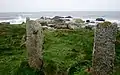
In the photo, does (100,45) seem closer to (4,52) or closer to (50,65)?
(50,65)

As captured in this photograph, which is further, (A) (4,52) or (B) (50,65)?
(A) (4,52)

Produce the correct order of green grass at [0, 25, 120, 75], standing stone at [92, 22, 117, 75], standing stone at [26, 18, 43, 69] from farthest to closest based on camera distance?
standing stone at [26, 18, 43, 69] < green grass at [0, 25, 120, 75] < standing stone at [92, 22, 117, 75]

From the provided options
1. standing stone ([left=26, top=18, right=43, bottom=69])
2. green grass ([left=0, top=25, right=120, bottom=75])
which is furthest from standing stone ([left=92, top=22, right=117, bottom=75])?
standing stone ([left=26, top=18, right=43, bottom=69])

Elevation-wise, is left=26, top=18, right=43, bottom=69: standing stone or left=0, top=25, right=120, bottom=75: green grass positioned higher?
left=26, top=18, right=43, bottom=69: standing stone

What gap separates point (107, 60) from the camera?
13062 millimetres

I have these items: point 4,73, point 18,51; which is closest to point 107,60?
point 4,73

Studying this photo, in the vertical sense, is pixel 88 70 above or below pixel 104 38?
below

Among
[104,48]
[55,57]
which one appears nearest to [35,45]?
[55,57]

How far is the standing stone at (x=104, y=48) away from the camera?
1281 centimetres

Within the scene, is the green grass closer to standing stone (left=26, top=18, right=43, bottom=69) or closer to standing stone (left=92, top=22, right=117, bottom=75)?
standing stone (left=26, top=18, right=43, bottom=69)

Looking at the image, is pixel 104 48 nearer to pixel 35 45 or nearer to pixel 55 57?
pixel 35 45

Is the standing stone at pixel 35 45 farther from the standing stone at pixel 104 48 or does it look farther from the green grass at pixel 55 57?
the standing stone at pixel 104 48

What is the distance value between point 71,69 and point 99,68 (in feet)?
8.31

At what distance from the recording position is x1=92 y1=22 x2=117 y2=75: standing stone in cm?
1281
